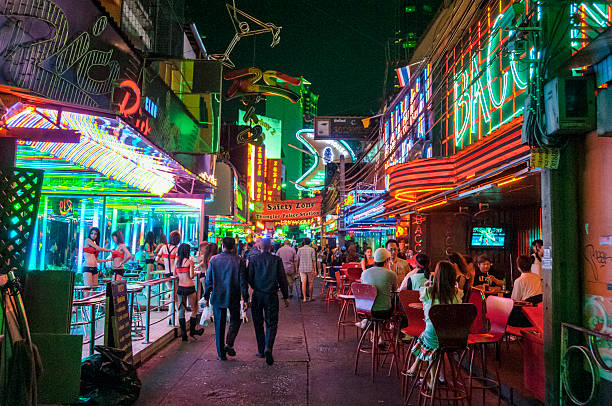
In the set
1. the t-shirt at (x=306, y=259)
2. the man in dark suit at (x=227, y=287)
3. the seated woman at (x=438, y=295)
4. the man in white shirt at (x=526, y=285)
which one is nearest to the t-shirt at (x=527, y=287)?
the man in white shirt at (x=526, y=285)

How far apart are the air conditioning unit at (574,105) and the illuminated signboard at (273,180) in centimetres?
4064

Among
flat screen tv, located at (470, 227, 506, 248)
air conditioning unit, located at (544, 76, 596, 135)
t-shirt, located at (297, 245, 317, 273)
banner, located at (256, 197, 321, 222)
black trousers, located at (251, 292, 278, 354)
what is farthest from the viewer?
banner, located at (256, 197, 321, 222)

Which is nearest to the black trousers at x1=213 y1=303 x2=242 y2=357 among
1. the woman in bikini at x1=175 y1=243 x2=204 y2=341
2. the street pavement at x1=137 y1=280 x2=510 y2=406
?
the street pavement at x1=137 y1=280 x2=510 y2=406

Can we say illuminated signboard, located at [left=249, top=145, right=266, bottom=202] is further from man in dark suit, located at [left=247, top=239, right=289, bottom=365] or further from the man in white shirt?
the man in white shirt

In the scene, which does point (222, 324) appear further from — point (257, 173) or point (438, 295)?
point (257, 173)

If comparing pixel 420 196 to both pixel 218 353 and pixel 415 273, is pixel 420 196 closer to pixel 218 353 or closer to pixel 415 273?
pixel 415 273

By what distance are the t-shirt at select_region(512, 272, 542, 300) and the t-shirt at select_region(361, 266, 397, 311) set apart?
2011mm

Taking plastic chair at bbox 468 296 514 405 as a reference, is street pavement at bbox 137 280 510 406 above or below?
below

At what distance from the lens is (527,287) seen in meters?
7.69

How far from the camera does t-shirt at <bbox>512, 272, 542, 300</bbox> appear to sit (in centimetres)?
764

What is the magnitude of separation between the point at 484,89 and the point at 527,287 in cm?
526

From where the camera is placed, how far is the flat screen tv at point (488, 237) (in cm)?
1263

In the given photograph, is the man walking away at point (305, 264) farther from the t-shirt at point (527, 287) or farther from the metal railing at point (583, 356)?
the metal railing at point (583, 356)

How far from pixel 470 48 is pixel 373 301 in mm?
7817
